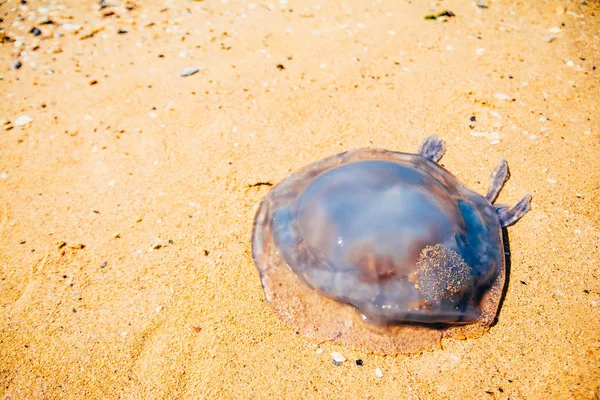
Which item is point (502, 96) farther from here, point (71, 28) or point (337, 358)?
point (71, 28)

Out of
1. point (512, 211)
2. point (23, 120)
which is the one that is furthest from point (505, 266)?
point (23, 120)

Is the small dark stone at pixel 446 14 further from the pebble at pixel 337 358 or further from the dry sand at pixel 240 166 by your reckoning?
the pebble at pixel 337 358

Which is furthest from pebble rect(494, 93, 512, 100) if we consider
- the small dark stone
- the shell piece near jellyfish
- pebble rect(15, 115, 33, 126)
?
pebble rect(15, 115, 33, 126)

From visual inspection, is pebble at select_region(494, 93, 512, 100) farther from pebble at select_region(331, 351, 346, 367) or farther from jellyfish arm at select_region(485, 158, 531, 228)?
pebble at select_region(331, 351, 346, 367)

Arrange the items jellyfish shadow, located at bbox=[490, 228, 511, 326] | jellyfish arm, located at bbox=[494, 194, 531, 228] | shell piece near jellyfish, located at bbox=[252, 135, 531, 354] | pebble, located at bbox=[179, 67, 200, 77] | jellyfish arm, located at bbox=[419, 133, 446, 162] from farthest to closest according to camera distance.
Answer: pebble, located at bbox=[179, 67, 200, 77] → jellyfish arm, located at bbox=[419, 133, 446, 162] → jellyfish arm, located at bbox=[494, 194, 531, 228] → jellyfish shadow, located at bbox=[490, 228, 511, 326] → shell piece near jellyfish, located at bbox=[252, 135, 531, 354]

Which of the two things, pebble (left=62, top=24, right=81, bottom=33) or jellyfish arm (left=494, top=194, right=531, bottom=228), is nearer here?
jellyfish arm (left=494, top=194, right=531, bottom=228)

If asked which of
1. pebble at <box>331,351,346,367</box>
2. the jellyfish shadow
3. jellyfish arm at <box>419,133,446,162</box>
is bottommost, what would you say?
pebble at <box>331,351,346,367</box>

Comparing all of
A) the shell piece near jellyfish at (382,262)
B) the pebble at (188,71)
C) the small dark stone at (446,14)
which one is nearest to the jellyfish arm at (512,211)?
the shell piece near jellyfish at (382,262)
